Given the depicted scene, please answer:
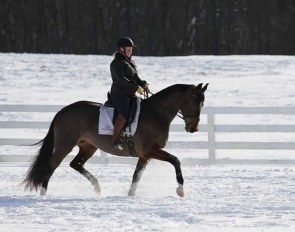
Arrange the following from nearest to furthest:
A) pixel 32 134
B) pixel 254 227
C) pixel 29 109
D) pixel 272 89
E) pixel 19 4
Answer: pixel 254 227 → pixel 29 109 → pixel 32 134 → pixel 272 89 → pixel 19 4

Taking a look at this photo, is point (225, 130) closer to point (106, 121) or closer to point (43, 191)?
point (106, 121)

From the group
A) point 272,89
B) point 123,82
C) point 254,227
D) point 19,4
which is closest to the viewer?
point 254,227

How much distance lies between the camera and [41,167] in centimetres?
1048

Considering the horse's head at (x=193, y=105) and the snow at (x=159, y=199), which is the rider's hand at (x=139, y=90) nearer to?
the horse's head at (x=193, y=105)

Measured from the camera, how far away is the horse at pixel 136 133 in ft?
32.9

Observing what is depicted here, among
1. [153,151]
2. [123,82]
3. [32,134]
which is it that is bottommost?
[32,134]

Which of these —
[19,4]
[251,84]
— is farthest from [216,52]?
[251,84]

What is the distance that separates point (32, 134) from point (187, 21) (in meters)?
36.4

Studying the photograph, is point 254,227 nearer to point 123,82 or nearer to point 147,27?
point 123,82

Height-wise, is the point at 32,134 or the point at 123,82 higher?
the point at 123,82

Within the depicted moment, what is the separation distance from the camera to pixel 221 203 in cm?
915

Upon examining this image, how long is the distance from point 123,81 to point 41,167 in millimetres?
1665

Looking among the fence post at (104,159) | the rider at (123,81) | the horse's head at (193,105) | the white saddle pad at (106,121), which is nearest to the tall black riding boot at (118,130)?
the rider at (123,81)

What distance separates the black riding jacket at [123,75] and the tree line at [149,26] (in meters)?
42.5
